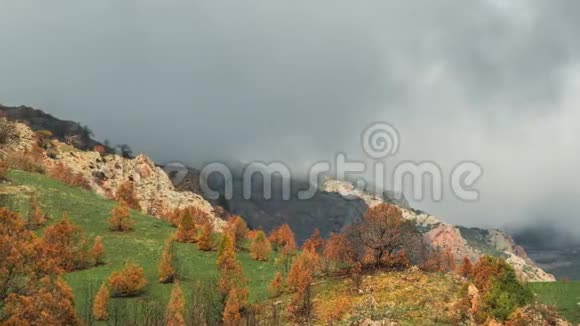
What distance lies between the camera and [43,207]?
3391 inches

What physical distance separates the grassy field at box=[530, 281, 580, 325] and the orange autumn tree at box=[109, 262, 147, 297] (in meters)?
43.3

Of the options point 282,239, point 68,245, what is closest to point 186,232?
point 68,245

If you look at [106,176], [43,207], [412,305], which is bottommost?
[412,305]

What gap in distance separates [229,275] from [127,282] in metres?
11.8

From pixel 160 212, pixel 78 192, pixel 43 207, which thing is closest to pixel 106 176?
pixel 160 212

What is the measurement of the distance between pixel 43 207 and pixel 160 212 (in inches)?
2170

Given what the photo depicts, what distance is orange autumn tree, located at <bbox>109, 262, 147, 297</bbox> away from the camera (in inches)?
2358

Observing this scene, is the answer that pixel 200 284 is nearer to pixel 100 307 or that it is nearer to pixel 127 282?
pixel 127 282

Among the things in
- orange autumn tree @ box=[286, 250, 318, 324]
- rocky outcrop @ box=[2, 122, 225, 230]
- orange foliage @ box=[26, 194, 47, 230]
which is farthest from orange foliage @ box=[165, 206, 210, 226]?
orange autumn tree @ box=[286, 250, 318, 324]

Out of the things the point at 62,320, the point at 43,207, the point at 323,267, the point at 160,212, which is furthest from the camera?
the point at 160,212

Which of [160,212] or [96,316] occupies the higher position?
[160,212]

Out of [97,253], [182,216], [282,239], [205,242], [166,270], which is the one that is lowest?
[166,270]

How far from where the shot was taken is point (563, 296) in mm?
57312

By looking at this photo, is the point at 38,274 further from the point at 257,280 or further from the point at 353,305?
the point at 257,280
